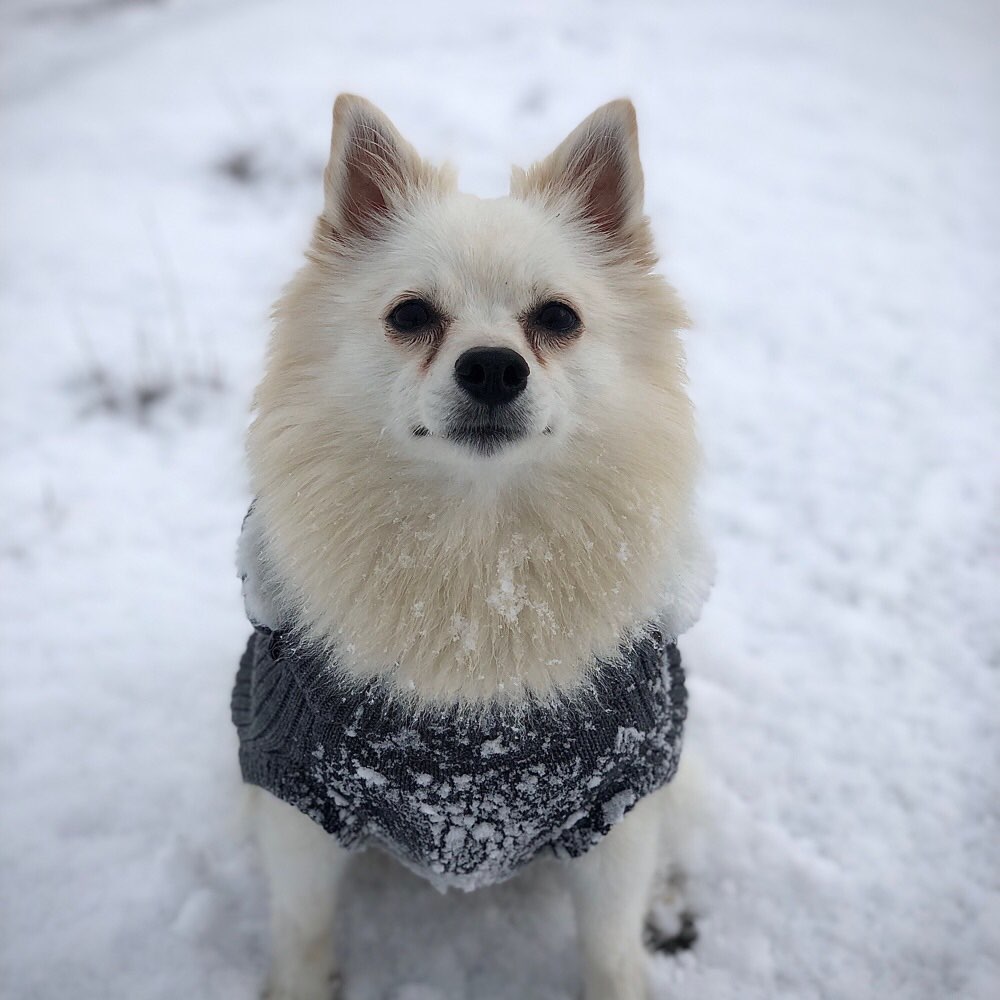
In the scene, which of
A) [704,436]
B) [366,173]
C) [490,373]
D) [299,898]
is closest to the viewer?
[490,373]

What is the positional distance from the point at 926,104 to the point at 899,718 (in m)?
4.83

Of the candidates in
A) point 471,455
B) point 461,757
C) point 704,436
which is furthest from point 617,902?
point 704,436

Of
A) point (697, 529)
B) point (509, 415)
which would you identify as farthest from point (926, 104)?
point (509, 415)

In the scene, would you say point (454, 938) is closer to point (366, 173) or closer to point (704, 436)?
point (366, 173)

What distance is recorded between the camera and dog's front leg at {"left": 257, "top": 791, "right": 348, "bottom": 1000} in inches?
71.3

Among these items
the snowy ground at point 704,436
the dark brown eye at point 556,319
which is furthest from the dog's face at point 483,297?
the snowy ground at point 704,436

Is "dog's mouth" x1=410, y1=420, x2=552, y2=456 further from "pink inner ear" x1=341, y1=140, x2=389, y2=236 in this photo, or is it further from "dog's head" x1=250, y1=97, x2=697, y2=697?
"pink inner ear" x1=341, y1=140, x2=389, y2=236

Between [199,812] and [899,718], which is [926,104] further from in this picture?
[199,812]

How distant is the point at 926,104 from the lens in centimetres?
547

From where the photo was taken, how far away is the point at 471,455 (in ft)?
4.83

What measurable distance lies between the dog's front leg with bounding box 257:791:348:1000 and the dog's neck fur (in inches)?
21.6

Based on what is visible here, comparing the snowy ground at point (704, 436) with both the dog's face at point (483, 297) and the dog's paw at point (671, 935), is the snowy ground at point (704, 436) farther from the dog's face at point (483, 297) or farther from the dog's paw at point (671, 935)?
the dog's face at point (483, 297)

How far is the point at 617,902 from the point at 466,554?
96 cm

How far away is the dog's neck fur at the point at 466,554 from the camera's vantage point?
1.51 metres
